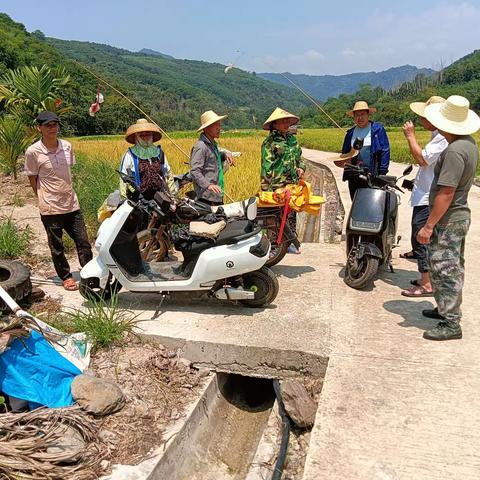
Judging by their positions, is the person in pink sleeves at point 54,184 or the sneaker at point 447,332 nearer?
the sneaker at point 447,332

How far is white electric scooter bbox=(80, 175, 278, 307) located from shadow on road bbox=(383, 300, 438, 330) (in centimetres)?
102

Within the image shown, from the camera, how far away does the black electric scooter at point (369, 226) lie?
4203mm

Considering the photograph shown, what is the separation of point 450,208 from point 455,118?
23.5 inches

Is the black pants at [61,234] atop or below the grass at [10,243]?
atop

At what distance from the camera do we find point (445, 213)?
315cm

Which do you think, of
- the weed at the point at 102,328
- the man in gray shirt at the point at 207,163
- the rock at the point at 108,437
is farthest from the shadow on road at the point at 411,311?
the rock at the point at 108,437

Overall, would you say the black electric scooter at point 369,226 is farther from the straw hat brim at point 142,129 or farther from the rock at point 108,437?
the rock at point 108,437

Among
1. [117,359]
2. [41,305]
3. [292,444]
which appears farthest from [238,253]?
[41,305]

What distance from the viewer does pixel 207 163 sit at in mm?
4531

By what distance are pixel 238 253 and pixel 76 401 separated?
1.56 metres

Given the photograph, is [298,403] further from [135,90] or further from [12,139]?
[135,90]

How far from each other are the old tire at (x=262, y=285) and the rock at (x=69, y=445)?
1823 millimetres

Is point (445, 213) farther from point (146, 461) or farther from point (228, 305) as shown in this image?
point (146, 461)

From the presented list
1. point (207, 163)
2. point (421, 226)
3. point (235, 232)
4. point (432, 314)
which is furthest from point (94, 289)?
point (421, 226)
